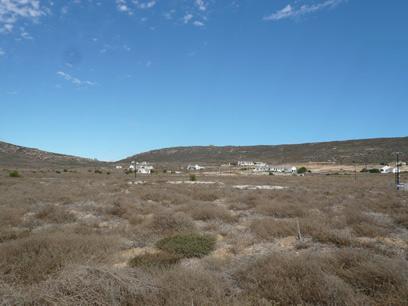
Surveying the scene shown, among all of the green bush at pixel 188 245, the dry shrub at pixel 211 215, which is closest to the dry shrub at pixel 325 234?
the green bush at pixel 188 245

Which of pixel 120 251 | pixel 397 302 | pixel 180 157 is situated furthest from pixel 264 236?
pixel 180 157

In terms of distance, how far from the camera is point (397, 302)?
3918 millimetres

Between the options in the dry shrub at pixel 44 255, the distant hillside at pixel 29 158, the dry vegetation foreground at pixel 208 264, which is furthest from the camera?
the distant hillside at pixel 29 158

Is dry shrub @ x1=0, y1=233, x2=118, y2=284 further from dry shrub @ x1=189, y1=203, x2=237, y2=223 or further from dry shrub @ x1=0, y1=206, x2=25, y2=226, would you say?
dry shrub @ x1=189, y1=203, x2=237, y2=223

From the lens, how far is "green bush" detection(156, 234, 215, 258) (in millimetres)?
6988

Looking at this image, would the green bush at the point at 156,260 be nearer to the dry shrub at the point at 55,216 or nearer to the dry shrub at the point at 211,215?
the dry shrub at the point at 211,215

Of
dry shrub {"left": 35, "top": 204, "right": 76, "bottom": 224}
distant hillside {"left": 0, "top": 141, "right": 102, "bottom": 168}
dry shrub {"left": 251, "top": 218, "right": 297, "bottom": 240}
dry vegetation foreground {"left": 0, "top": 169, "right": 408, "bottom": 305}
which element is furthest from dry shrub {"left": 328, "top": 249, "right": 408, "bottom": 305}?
distant hillside {"left": 0, "top": 141, "right": 102, "bottom": 168}

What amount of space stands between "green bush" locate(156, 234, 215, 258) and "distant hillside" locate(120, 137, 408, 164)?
88902 mm

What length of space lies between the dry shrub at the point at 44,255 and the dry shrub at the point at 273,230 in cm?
A: 440

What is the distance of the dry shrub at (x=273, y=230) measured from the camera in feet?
29.2

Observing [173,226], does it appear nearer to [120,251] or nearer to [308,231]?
[120,251]

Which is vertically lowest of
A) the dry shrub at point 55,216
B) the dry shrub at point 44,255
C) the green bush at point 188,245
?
the dry shrub at point 55,216

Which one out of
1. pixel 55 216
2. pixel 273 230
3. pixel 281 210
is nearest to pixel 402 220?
pixel 281 210

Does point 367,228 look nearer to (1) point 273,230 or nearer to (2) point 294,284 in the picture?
(1) point 273,230
